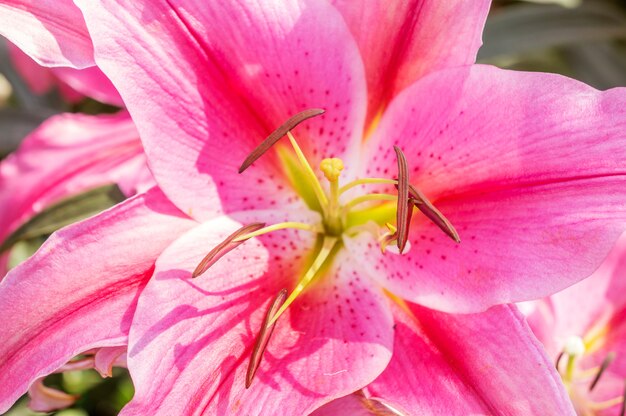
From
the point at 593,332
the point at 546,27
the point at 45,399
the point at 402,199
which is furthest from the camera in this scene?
the point at 546,27

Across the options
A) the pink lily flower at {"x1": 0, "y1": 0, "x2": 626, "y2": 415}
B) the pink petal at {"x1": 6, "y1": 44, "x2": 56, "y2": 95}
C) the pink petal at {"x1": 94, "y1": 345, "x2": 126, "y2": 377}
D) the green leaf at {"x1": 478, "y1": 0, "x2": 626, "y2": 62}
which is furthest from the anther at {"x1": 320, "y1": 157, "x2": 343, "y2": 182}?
the pink petal at {"x1": 6, "y1": 44, "x2": 56, "y2": 95}

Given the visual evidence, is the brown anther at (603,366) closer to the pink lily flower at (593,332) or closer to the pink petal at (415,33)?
the pink lily flower at (593,332)

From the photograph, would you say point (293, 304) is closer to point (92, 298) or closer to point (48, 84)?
point (92, 298)

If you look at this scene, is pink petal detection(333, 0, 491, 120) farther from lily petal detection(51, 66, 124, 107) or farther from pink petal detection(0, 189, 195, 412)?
lily petal detection(51, 66, 124, 107)

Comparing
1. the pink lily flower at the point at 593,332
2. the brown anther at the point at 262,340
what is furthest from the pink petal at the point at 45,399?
the pink lily flower at the point at 593,332

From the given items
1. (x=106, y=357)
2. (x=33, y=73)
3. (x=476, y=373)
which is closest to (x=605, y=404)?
(x=476, y=373)

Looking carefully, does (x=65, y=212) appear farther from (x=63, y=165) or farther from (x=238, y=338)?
(x=238, y=338)
